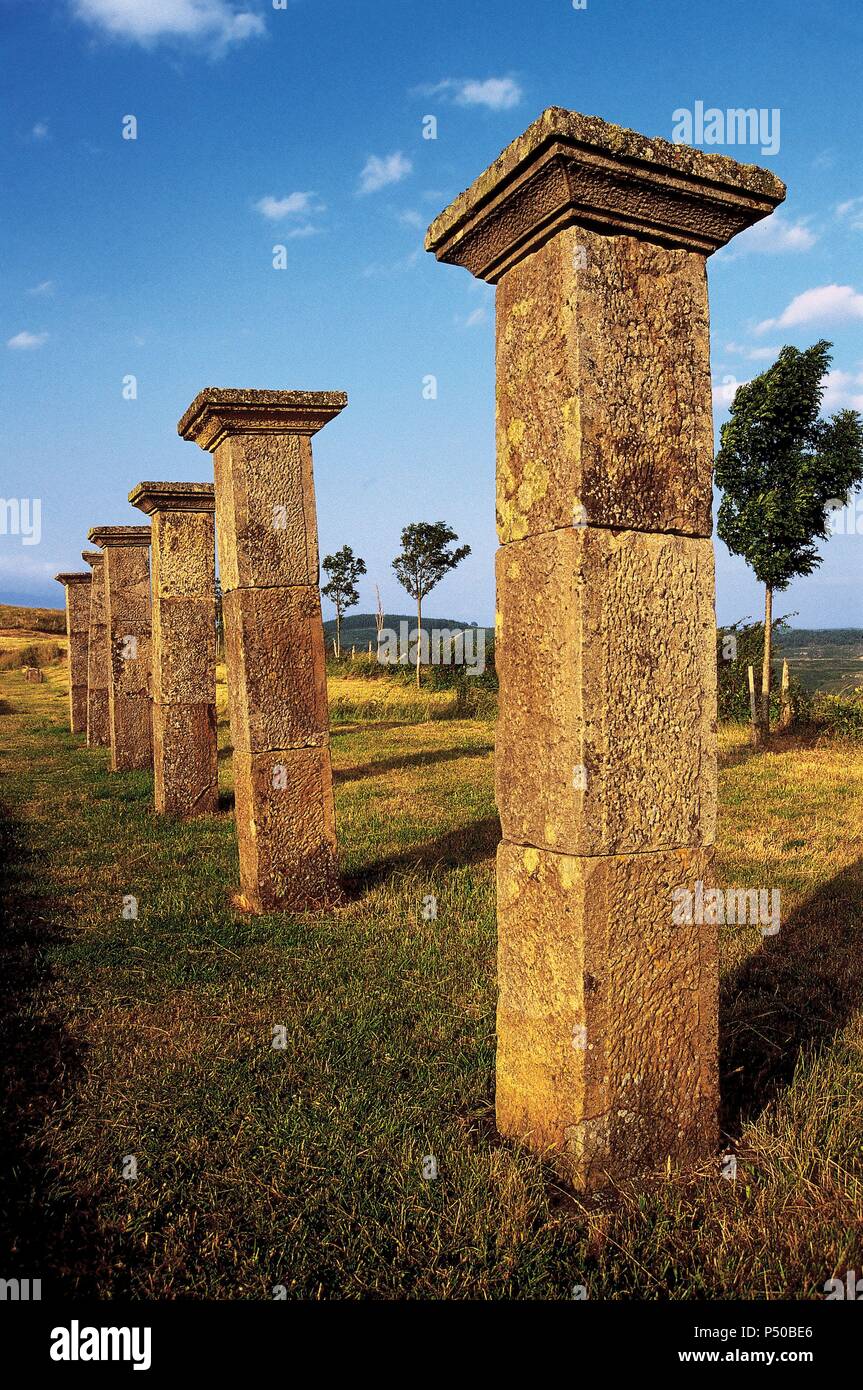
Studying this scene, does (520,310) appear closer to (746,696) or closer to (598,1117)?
(598,1117)

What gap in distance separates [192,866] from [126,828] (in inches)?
78.3

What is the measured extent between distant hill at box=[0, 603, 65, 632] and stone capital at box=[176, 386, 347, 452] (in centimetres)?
4675

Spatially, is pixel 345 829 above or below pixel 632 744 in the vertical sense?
below

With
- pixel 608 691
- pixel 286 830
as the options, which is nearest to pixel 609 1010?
pixel 608 691

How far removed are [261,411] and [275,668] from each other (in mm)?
1761

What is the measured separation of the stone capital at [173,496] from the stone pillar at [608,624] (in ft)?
22.3

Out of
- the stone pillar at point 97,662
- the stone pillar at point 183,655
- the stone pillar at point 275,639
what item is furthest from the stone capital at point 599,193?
the stone pillar at point 97,662

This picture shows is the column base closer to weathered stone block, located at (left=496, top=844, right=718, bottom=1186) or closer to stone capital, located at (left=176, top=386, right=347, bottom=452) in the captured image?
stone capital, located at (left=176, top=386, right=347, bottom=452)

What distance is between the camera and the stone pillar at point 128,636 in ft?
42.2

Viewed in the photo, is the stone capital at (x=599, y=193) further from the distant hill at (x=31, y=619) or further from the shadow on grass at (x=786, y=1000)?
the distant hill at (x=31, y=619)

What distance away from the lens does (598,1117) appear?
292 cm

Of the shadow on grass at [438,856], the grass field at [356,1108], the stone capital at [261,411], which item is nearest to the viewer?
the grass field at [356,1108]
